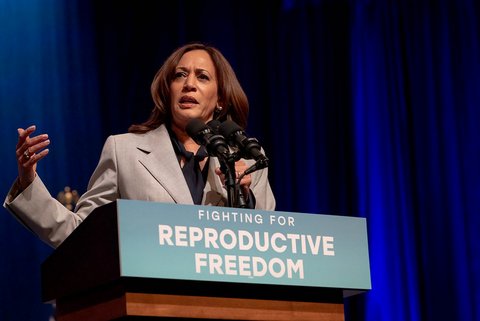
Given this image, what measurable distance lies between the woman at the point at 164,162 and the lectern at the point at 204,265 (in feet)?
0.85

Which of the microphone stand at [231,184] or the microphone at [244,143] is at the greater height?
the microphone at [244,143]

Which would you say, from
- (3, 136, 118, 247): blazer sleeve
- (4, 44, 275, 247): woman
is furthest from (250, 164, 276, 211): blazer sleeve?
(3, 136, 118, 247): blazer sleeve

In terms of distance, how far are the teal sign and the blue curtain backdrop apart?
2.10m

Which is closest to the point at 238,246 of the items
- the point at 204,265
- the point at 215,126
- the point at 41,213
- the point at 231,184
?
the point at 204,265

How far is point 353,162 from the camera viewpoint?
4367 millimetres

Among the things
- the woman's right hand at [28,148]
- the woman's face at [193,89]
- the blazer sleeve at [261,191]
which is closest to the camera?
the woman's right hand at [28,148]

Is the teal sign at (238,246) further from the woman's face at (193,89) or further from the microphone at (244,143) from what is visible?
the woman's face at (193,89)

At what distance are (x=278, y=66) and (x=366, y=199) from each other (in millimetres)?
854

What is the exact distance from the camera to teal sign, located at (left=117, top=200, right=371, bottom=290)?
178 cm

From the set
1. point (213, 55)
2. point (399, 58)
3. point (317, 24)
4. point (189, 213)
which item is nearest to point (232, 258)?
point (189, 213)

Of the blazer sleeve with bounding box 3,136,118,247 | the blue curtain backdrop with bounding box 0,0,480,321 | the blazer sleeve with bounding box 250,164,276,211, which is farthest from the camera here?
the blue curtain backdrop with bounding box 0,0,480,321

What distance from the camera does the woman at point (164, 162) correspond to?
2250mm

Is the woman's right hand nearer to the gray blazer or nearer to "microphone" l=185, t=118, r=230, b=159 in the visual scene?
the gray blazer

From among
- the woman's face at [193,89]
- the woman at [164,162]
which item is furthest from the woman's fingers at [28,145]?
the woman's face at [193,89]
